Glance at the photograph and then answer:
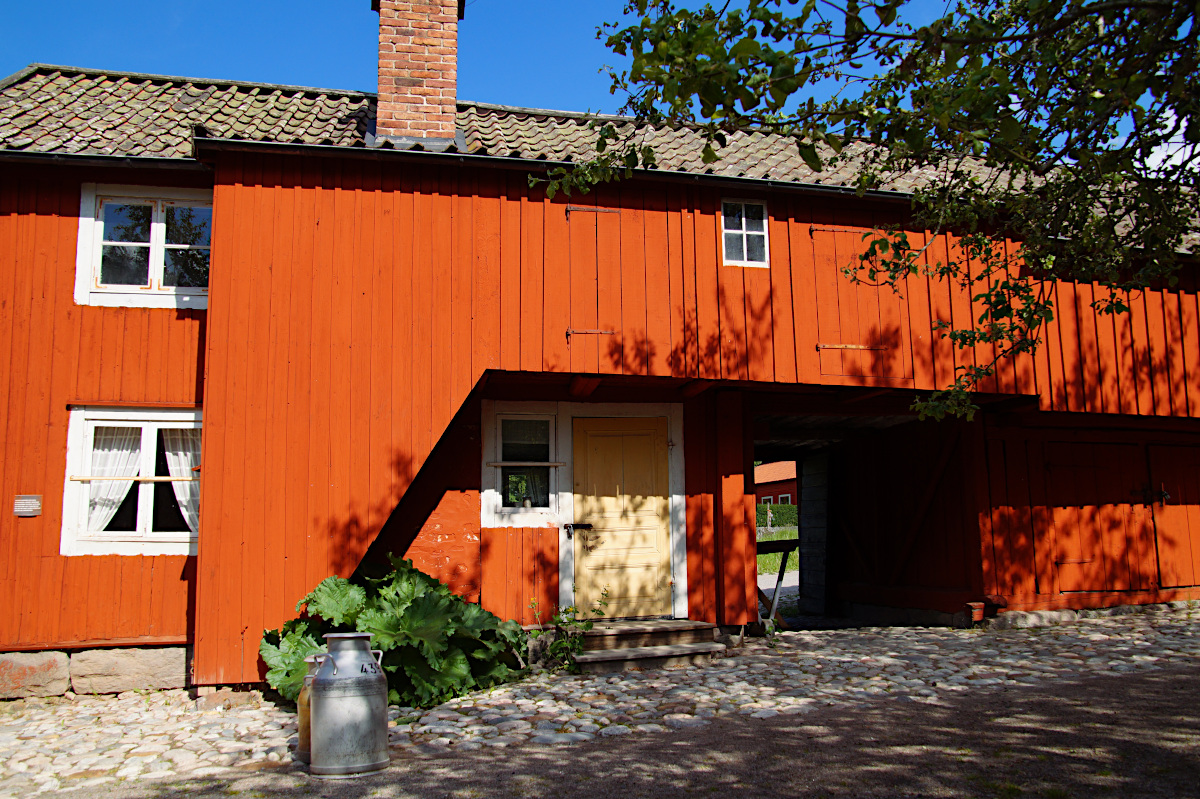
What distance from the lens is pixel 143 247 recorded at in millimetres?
8031

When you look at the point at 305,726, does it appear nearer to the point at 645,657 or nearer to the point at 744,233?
the point at 645,657

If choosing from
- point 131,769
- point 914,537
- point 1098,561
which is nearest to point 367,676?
point 131,769

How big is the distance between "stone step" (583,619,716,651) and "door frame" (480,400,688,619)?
1.39ft

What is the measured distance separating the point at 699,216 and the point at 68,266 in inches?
233

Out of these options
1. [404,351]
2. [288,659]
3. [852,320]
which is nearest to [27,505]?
[288,659]

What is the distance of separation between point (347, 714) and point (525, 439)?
13.6 ft

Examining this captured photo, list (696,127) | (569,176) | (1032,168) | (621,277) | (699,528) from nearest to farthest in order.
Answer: (696,127) → (1032,168) → (569,176) → (621,277) → (699,528)

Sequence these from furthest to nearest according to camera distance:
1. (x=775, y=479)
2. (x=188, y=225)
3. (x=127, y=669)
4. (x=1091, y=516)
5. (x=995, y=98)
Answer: (x=775, y=479) < (x=1091, y=516) < (x=188, y=225) < (x=127, y=669) < (x=995, y=98)

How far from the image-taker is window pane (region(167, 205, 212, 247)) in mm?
8117

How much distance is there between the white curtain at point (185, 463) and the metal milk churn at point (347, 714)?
309cm

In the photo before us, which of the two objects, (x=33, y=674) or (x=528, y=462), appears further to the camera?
(x=528, y=462)

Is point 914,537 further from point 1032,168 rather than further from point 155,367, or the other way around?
point 155,367

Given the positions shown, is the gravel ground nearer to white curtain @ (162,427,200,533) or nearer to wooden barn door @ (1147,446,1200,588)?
white curtain @ (162,427,200,533)

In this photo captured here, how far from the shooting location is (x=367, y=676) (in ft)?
17.4
